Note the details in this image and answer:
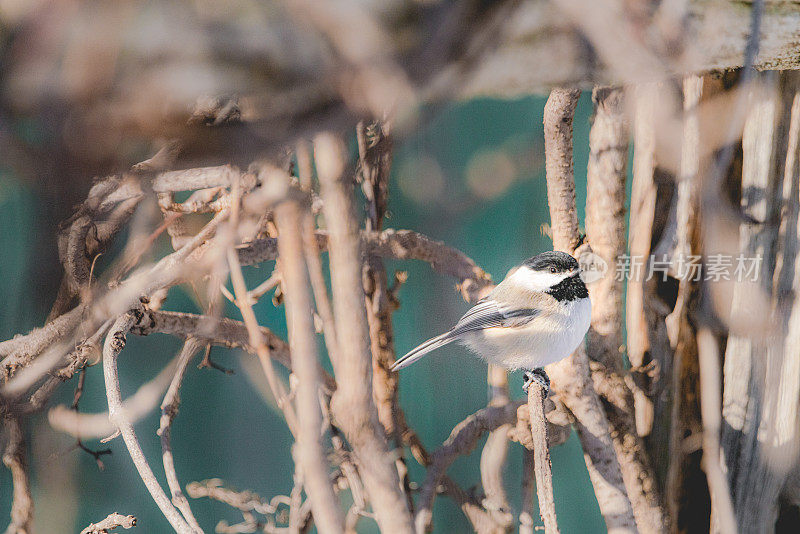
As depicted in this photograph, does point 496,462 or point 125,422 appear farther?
point 496,462

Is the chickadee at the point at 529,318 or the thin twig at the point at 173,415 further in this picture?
the chickadee at the point at 529,318

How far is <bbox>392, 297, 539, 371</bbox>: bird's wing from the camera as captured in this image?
2.15 feet

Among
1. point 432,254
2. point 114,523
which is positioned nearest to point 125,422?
point 114,523

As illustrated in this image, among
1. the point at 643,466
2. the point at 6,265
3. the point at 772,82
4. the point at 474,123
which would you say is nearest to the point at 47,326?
the point at 6,265

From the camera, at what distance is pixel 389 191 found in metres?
0.67

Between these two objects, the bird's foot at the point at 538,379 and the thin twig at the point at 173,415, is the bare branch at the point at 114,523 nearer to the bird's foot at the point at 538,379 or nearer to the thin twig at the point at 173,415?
the thin twig at the point at 173,415

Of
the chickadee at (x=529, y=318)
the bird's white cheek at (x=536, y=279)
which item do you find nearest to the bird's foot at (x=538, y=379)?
the chickadee at (x=529, y=318)

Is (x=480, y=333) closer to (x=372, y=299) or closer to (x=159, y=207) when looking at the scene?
(x=372, y=299)

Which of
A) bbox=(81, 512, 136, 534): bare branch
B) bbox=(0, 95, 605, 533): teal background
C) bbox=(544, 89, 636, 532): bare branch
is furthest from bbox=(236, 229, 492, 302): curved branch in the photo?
bbox=(81, 512, 136, 534): bare branch

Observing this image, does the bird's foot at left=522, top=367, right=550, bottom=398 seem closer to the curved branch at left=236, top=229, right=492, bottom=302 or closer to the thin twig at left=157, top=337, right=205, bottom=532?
the curved branch at left=236, top=229, right=492, bottom=302

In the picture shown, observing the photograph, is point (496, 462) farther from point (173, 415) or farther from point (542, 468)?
point (173, 415)

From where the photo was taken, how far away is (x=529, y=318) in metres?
0.68

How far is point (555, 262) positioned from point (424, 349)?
7.5 inches

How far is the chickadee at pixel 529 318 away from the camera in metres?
0.65
